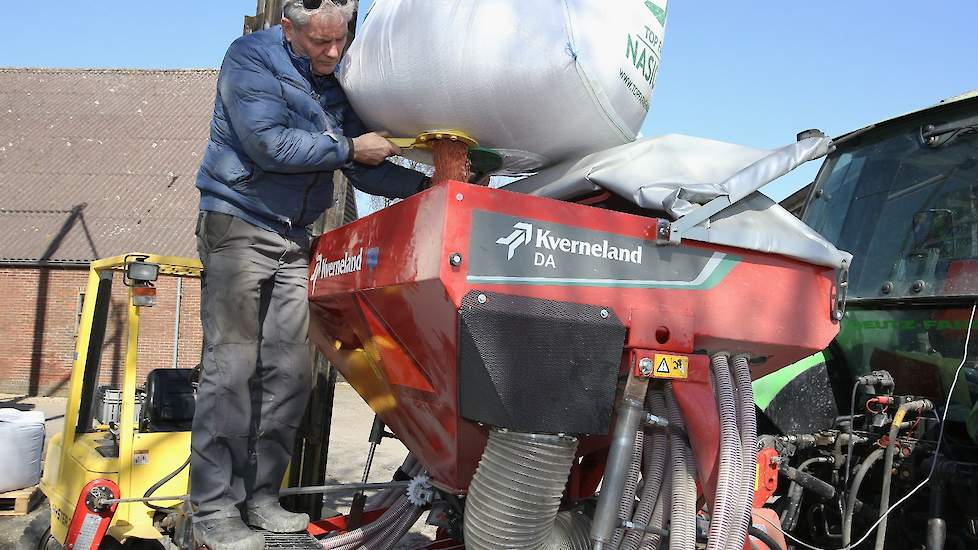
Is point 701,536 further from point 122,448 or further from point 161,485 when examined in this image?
point 122,448

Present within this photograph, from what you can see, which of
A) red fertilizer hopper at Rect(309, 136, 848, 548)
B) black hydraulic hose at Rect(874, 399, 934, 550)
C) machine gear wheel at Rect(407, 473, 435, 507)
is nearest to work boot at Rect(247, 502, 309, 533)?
machine gear wheel at Rect(407, 473, 435, 507)

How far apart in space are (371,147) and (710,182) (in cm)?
115

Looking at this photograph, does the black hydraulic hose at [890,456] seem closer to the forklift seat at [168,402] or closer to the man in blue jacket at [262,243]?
the man in blue jacket at [262,243]

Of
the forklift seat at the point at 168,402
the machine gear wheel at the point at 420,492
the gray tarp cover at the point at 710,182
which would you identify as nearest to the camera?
the gray tarp cover at the point at 710,182

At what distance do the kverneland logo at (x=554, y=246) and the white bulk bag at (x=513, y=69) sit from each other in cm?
48

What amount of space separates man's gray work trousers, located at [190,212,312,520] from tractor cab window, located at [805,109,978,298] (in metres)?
2.52

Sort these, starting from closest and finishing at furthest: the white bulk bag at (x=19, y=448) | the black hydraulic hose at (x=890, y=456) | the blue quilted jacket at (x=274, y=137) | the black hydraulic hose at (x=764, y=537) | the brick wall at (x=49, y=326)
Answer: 1. the blue quilted jacket at (x=274, y=137)
2. the black hydraulic hose at (x=764, y=537)
3. the black hydraulic hose at (x=890, y=456)
4. the white bulk bag at (x=19, y=448)
5. the brick wall at (x=49, y=326)

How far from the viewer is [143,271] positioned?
13.9 feet

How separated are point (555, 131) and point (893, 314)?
1924 mm

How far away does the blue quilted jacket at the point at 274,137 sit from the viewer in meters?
2.74

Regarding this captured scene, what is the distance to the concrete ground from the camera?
5836mm

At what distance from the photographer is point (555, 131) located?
2682 mm

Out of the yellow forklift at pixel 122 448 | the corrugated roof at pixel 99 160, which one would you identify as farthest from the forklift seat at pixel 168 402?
the corrugated roof at pixel 99 160

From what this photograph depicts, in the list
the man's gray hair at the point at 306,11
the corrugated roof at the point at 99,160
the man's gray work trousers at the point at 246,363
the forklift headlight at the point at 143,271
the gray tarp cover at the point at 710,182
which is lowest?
the man's gray work trousers at the point at 246,363
